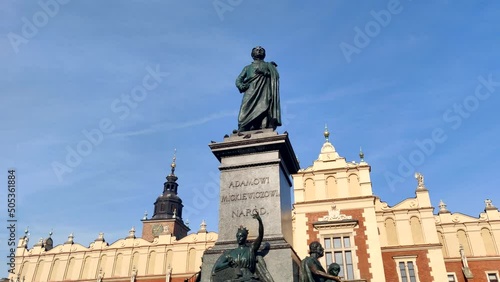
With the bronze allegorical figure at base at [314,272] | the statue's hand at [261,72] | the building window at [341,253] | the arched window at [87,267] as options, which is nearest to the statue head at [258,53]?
the statue's hand at [261,72]

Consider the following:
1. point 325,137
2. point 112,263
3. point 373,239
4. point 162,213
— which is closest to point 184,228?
point 162,213

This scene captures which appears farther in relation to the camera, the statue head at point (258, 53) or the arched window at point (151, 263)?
the arched window at point (151, 263)

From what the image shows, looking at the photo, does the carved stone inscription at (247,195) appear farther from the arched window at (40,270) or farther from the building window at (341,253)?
the arched window at (40,270)

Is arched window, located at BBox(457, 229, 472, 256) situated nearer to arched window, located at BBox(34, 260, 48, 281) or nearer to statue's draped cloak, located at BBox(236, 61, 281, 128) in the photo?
statue's draped cloak, located at BBox(236, 61, 281, 128)

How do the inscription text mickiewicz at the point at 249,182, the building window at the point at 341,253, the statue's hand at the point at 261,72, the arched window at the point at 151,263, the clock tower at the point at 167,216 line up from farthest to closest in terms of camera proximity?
the clock tower at the point at 167,216 → the arched window at the point at 151,263 → the building window at the point at 341,253 → the statue's hand at the point at 261,72 → the inscription text mickiewicz at the point at 249,182

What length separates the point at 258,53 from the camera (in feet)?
26.0

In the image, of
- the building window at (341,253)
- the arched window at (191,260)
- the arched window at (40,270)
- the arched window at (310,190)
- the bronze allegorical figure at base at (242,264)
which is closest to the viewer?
the bronze allegorical figure at base at (242,264)

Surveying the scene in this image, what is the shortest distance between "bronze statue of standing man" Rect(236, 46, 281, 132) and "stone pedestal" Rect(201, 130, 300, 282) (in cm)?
44

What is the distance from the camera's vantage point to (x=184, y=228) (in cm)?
6097

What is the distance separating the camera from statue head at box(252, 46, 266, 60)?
794 centimetres

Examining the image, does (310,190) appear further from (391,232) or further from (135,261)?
(135,261)

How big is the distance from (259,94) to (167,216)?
51.7 meters

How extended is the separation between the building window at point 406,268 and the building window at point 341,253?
377cm

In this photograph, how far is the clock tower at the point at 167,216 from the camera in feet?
182
